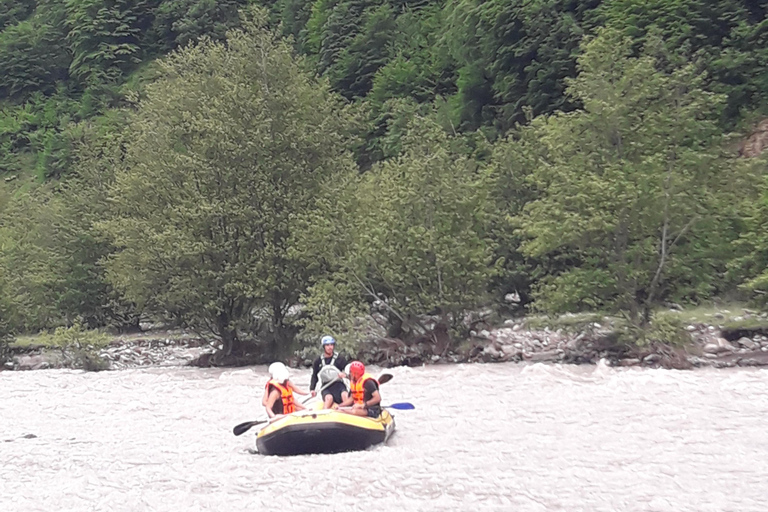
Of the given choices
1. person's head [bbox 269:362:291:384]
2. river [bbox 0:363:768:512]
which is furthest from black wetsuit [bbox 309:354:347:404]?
river [bbox 0:363:768:512]

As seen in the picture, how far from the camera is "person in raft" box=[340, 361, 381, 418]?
13.2 metres

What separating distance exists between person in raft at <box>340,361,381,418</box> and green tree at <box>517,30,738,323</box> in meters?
9.43

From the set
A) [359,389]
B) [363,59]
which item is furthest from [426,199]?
[363,59]

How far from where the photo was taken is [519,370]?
2177cm

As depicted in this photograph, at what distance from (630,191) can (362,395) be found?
1068 centimetres

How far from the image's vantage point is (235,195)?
25859 millimetres

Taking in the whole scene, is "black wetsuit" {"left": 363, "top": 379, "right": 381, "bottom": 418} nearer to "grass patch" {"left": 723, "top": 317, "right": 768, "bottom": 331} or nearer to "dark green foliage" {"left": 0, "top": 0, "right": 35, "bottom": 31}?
"grass patch" {"left": 723, "top": 317, "right": 768, "bottom": 331}

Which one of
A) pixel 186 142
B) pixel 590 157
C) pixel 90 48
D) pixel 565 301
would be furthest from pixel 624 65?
pixel 90 48

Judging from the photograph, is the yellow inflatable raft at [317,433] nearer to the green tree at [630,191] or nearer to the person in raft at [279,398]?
the person in raft at [279,398]

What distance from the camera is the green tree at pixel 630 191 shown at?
21.5 meters

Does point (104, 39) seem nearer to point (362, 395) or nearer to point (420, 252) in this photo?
point (420, 252)

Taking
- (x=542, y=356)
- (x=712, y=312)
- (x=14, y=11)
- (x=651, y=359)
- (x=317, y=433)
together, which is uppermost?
(x=14, y=11)

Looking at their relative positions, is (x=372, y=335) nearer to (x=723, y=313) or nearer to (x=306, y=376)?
(x=306, y=376)

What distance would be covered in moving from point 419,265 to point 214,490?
12.7m
